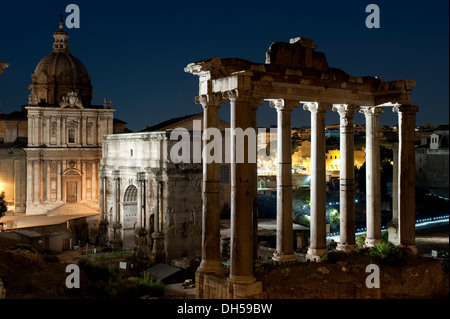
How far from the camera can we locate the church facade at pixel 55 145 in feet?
163

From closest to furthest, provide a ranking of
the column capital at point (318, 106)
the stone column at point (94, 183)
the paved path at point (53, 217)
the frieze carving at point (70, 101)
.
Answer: the column capital at point (318, 106) → the paved path at point (53, 217) → the frieze carving at point (70, 101) → the stone column at point (94, 183)

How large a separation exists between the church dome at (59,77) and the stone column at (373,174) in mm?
38295

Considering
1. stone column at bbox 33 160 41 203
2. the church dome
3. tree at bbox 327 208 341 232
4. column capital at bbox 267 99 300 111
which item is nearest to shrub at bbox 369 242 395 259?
column capital at bbox 267 99 300 111

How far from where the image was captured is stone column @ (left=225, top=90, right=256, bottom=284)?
15242 millimetres

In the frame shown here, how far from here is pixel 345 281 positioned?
1662 centimetres

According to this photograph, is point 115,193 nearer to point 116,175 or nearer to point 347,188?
point 116,175

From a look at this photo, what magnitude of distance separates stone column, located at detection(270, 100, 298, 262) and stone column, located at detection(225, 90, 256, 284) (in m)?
2.85

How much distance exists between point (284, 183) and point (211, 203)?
294cm

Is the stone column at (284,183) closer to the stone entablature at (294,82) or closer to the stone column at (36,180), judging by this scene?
the stone entablature at (294,82)

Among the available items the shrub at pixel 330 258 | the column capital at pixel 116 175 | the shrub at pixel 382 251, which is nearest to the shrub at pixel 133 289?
the shrub at pixel 330 258

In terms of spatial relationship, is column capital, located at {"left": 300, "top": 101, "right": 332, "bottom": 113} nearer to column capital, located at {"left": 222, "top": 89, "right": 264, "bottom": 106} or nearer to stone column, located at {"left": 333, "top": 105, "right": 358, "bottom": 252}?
stone column, located at {"left": 333, "top": 105, "right": 358, "bottom": 252}
